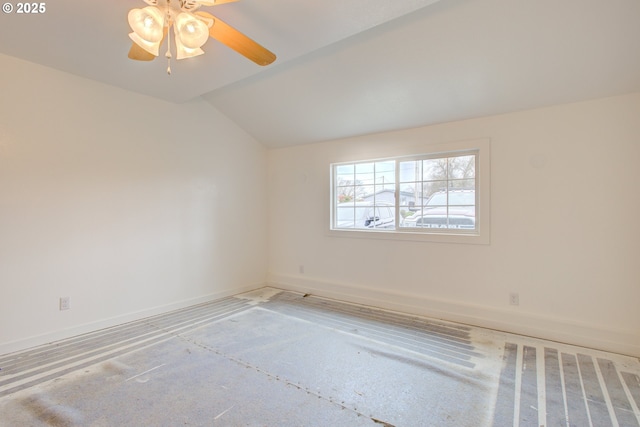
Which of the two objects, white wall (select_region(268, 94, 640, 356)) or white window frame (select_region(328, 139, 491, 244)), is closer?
white wall (select_region(268, 94, 640, 356))

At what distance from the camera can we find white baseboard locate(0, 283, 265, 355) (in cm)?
256

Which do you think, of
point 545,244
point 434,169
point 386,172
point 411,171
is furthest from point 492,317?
point 386,172

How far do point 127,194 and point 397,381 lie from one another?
3.11m

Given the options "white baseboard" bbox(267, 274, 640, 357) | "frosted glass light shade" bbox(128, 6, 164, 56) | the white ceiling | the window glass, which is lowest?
"white baseboard" bbox(267, 274, 640, 357)

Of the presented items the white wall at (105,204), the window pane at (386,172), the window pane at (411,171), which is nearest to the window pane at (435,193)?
the window pane at (411,171)

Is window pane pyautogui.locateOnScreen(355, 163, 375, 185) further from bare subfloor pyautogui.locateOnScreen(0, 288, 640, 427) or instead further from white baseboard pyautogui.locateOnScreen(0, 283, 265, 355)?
white baseboard pyautogui.locateOnScreen(0, 283, 265, 355)

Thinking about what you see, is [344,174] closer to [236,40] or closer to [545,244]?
[545,244]

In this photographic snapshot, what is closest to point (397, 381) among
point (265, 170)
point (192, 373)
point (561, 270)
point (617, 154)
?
point (192, 373)

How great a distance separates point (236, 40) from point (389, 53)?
4.68 feet

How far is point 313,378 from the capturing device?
217 cm

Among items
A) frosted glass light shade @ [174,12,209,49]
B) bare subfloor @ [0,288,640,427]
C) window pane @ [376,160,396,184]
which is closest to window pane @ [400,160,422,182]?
window pane @ [376,160,396,184]

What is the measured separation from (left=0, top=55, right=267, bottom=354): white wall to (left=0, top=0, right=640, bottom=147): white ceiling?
0.37 metres

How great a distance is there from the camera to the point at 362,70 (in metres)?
2.84

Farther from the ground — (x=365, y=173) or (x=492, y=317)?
(x=365, y=173)
